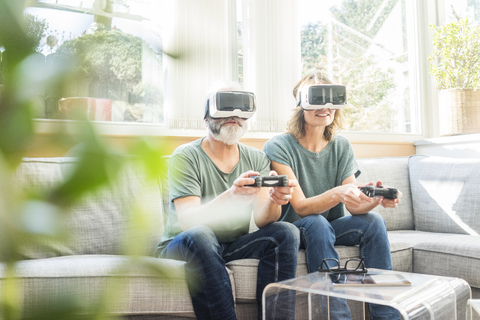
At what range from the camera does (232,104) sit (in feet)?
5.34

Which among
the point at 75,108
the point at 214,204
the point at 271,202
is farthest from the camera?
the point at 271,202

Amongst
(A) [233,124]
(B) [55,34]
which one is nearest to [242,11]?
(A) [233,124]

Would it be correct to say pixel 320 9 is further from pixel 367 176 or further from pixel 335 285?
pixel 335 285

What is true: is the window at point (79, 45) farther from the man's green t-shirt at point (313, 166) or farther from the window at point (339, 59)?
the man's green t-shirt at point (313, 166)

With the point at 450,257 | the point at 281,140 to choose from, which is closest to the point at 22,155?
the point at 281,140

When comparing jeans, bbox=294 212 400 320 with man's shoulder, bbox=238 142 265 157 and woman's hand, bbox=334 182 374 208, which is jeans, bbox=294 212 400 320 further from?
man's shoulder, bbox=238 142 265 157

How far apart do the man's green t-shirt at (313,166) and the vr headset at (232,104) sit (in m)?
0.31

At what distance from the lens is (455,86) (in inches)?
113

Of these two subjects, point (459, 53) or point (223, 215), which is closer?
point (223, 215)

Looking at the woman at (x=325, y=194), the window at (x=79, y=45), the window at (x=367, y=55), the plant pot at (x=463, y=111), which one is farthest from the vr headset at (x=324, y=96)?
the window at (x=79, y=45)

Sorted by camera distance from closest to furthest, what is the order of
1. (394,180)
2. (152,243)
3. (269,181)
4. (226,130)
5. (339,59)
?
1. (152,243)
2. (269,181)
3. (226,130)
4. (394,180)
5. (339,59)

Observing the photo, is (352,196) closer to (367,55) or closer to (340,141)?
(340,141)

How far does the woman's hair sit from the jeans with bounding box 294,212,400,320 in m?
0.44

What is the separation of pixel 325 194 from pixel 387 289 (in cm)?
56
